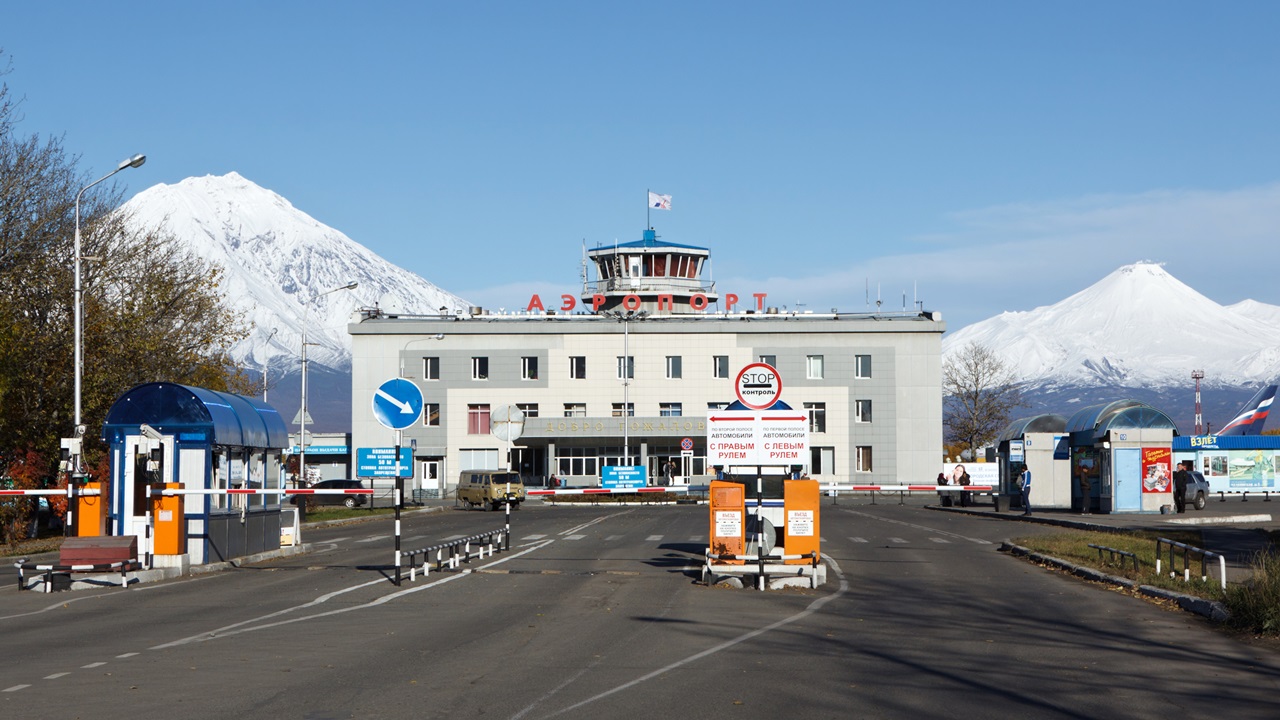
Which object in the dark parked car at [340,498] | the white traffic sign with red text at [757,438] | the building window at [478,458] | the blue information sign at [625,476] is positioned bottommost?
A: the dark parked car at [340,498]

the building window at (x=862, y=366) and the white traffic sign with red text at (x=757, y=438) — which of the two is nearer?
the white traffic sign with red text at (x=757, y=438)

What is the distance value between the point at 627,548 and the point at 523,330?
6182cm

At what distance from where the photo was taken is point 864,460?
9088 centimetres

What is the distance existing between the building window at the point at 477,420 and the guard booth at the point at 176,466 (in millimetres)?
65566

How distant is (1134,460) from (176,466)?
34.0 meters

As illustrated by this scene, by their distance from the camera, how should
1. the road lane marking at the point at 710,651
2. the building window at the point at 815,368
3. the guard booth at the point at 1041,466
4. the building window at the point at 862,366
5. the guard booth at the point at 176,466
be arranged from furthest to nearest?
the building window at the point at 815,368
the building window at the point at 862,366
the guard booth at the point at 1041,466
the guard booth at the point at 176,466
the road lane marking at the point at 710,651

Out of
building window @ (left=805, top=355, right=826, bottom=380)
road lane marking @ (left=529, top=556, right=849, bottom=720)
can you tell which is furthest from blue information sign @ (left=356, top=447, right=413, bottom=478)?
building window @ (left=805, top=355, right=826, bottom=380)

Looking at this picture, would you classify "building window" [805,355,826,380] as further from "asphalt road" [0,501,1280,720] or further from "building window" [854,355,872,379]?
"asphalt road" [0,501,1280,720]

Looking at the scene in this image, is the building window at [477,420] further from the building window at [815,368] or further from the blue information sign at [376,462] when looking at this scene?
the blue information sign at [376,462]

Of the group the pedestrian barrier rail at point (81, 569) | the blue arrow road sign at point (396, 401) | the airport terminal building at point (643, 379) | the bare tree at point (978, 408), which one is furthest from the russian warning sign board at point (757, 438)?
the bare tree at point (978, 408)

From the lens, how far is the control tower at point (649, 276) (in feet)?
322

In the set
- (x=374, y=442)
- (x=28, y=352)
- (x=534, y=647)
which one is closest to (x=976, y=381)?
(x=374, y=442)

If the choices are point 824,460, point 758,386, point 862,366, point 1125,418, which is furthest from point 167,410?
point 862,366

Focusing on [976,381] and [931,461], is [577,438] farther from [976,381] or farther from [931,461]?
[976,381]
